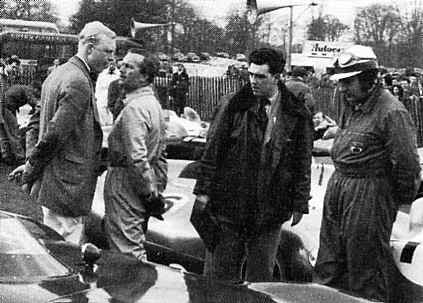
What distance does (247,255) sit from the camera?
499 centimetres

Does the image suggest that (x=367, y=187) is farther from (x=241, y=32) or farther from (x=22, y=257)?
(x=241, y=32)

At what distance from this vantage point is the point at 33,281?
10.5 ft

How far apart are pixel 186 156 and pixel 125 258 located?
195 inches

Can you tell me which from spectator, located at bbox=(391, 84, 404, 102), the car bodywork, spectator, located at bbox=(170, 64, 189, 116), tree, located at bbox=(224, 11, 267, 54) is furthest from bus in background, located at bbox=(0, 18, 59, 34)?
the car bodywork

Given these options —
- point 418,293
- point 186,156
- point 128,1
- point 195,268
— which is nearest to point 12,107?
point 186,156

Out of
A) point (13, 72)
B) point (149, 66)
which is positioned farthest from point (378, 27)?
point (149, 66)

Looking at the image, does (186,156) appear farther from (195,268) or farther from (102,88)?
(102,88)

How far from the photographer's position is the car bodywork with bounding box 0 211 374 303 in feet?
10.2

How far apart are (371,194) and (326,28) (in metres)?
25.0

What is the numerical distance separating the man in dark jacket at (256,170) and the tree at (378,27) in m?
23.6

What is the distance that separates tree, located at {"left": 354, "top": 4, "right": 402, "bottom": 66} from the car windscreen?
2535 cm

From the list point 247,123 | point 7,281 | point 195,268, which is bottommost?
point 195,268

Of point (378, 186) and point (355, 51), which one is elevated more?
point (355, 51)

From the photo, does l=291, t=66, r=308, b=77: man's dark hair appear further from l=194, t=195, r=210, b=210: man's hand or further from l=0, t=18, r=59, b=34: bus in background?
l=0, t=18, r=59, b=34: bus in background
